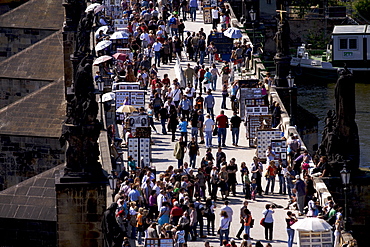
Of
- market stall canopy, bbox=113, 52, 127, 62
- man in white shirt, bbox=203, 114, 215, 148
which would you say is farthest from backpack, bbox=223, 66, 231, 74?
man in white shirt, bbox=203, 114, 215, 148

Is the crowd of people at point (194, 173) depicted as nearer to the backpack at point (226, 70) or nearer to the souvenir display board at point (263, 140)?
the backpack at point (226, 70)

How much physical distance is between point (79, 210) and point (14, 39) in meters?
38.8

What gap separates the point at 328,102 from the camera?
89.4 m

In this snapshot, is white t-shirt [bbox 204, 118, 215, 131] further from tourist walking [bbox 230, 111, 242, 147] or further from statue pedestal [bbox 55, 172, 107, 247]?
statue pedestal [bbox 55, 172, 107, 247]

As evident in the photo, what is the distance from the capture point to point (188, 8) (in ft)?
257

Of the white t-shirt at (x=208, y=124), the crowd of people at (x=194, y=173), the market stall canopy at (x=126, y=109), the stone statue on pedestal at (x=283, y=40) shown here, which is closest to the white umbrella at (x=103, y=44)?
the crowd of people at (x=194, y=173)

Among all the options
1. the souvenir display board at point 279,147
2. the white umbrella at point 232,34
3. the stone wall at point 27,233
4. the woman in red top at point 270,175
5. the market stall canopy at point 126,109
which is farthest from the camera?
the white umbrella at point 232,34

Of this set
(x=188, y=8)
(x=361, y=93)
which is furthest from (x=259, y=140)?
(x=361, y=93)

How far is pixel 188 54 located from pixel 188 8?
41.6ft

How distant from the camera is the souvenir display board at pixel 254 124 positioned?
50969 millimetres

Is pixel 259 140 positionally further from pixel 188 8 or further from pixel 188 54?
pixel 188 8

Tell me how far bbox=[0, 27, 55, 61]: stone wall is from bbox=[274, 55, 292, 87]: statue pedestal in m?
18.8

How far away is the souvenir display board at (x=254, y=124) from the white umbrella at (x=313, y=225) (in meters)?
14.2

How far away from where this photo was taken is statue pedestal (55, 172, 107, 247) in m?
37.9
